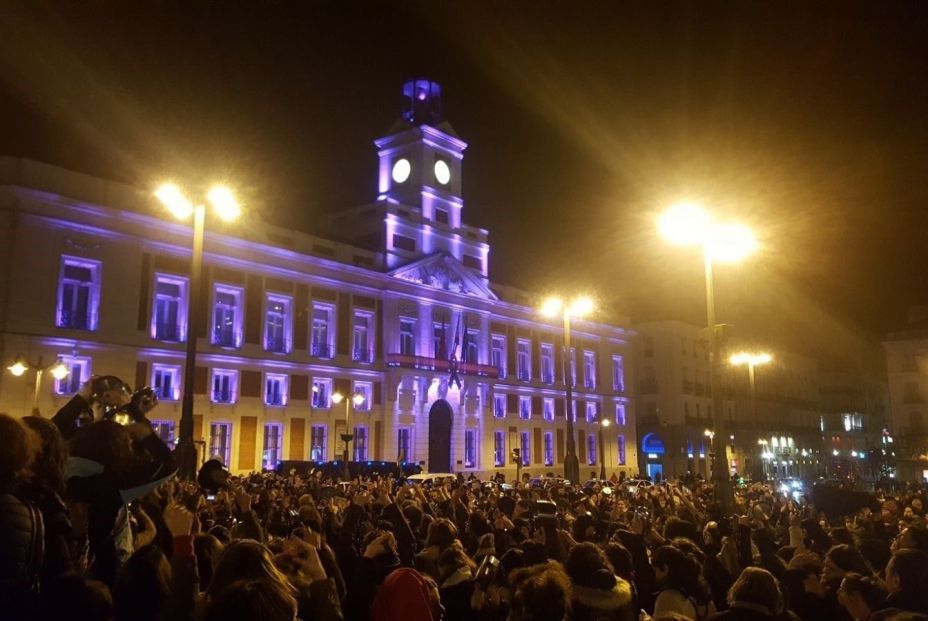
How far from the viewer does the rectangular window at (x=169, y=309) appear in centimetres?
3497

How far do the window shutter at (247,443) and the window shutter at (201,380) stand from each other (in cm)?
257

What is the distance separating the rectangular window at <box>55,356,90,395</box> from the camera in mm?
31141

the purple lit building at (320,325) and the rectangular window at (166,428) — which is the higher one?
the purple lit building at (320,325)

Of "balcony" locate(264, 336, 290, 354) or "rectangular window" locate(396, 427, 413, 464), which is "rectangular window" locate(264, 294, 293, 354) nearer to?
"balcony" locate(264, 336, 290, 354)

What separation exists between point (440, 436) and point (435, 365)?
4.88 m

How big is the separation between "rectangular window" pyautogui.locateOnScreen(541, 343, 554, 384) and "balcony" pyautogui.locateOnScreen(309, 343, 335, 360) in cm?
2110

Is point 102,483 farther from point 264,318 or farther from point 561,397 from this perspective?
point 561,397

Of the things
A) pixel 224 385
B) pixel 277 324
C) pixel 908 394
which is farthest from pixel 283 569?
pixel 908 394

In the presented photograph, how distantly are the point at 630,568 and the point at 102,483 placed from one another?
4199 mm

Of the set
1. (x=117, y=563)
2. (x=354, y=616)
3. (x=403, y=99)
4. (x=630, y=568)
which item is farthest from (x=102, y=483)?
(x=403, y=99)

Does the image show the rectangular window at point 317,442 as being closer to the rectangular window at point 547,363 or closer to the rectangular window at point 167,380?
the rectangular window at point 167,380

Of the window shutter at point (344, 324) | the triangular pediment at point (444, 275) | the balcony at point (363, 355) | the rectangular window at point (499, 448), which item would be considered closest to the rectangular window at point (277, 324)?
the window shutter at point (344, 324)

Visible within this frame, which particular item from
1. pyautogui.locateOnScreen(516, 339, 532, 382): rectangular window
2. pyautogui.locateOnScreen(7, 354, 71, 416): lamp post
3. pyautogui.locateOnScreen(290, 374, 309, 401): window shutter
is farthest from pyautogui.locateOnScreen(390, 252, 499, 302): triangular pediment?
pyautogui.locateOnScreen(7, 354, 71, 416): lamp post

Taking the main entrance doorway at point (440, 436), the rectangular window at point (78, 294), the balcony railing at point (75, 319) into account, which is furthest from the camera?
the main entrance doorway at point (440, 436)
